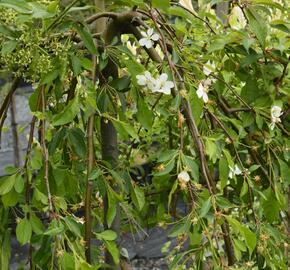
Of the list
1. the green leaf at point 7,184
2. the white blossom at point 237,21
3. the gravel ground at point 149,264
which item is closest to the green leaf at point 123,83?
the green leaf at point 7,184

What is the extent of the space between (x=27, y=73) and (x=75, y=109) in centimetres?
15

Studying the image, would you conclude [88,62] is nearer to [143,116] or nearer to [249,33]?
[143,116]

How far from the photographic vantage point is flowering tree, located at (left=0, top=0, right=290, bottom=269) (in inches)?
31.0

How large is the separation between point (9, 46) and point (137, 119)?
0.77ft

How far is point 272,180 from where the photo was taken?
995mm

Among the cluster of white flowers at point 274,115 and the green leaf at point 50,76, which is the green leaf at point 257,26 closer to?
the cluster of white flowers at point 274,115

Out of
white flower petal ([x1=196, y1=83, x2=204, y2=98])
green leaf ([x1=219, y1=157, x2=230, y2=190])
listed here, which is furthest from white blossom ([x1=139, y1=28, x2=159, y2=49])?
green leaf ([x1=219, y1=157, x2=230, y2=190])

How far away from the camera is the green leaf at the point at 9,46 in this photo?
778 mm

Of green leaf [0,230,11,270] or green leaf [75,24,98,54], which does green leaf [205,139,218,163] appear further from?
green leaf [0,230,11,270]

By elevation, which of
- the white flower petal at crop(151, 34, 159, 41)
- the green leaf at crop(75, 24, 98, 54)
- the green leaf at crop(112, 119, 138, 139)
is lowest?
the green leaf at crop(112, 119, 138, 139)

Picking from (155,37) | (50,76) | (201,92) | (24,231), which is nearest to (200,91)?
(201,92)

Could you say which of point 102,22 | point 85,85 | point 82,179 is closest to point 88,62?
point 85,85

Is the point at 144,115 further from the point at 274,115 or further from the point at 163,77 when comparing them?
the point at 274,115

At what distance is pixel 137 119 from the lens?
919 mm
